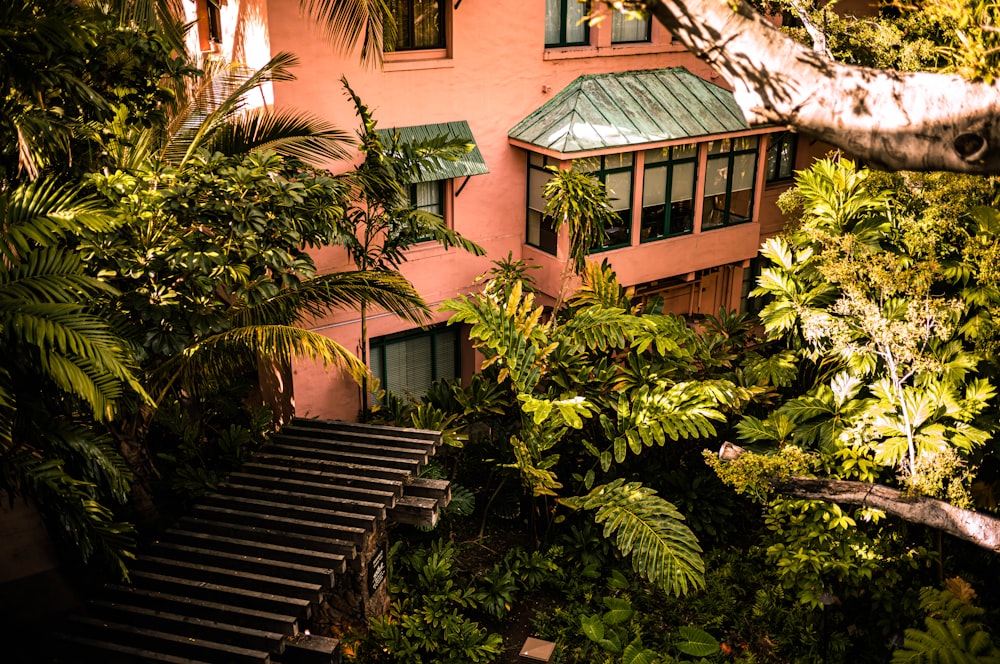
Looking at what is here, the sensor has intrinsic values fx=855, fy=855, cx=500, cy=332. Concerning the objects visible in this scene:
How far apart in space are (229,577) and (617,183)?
9.08 m

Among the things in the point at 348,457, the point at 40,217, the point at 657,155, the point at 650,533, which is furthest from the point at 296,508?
the point at 657,155

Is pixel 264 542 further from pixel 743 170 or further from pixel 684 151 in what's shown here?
pixel 743 170

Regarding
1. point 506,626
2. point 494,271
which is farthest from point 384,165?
point 506,626

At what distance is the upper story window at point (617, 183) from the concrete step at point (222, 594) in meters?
8.24

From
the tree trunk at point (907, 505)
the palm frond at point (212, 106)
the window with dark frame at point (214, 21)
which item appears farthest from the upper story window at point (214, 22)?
the tree trunk at point (907, 505)

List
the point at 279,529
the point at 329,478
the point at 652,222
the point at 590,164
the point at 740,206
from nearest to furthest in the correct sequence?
the point at 279,529 → the point at 329,478 → the point at 590,164 → the point at 652,222 → the point at 740,206

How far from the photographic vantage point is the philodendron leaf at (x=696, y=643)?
975cm

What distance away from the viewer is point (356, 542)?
27.9 feet

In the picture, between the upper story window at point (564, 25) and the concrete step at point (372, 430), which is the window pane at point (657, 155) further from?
the concrete step at point (372, 430)

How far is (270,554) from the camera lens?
8430 millimetres

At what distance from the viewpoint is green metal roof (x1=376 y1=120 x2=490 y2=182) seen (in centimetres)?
1300

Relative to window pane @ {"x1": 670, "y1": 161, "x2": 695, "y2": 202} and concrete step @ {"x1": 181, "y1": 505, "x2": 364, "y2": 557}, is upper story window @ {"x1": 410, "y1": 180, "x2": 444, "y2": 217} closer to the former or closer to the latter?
window pane @ {"x1": 670, "y1": 161, "x2": 695, "y2": 202}

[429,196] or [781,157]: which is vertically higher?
[781,157]

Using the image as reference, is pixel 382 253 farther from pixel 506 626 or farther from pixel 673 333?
pixel 506 626
